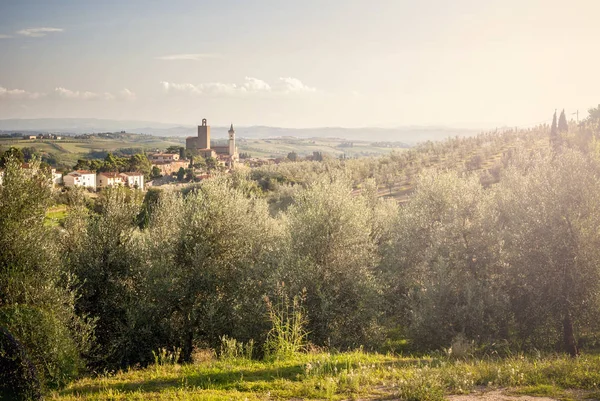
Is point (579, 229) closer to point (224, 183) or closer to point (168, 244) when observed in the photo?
point (224, 183)

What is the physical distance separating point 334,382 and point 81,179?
96.6 meters

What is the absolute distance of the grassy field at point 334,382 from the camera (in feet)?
31.0

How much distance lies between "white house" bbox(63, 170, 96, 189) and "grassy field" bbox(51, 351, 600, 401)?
8600 cm

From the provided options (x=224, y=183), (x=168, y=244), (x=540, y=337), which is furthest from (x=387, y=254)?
(x=168, y=244)

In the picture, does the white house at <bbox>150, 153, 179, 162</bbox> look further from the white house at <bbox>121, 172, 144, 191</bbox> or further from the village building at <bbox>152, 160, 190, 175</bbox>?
the white house at <bbox>121, 172, 144, 191</bbox>

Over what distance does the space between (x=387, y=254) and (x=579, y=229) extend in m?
9.91

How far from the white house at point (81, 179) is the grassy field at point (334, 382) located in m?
86.0

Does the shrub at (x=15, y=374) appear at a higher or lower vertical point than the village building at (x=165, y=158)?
lower

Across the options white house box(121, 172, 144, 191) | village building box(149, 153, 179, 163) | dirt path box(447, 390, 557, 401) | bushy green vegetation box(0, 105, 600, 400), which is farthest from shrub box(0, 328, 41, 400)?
village building box(149, 153, 179, 163)

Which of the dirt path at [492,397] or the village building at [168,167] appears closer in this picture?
the dirt path at [492,397]

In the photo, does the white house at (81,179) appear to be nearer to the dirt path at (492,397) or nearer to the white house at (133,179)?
the white house at (133,179)

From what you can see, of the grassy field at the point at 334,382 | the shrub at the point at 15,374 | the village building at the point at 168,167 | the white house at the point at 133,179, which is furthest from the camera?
the village building at the point at 168,167

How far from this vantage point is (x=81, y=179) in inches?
3620

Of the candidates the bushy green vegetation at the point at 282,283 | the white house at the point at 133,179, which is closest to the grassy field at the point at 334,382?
the bushy green vegetation at the point at 282,283
